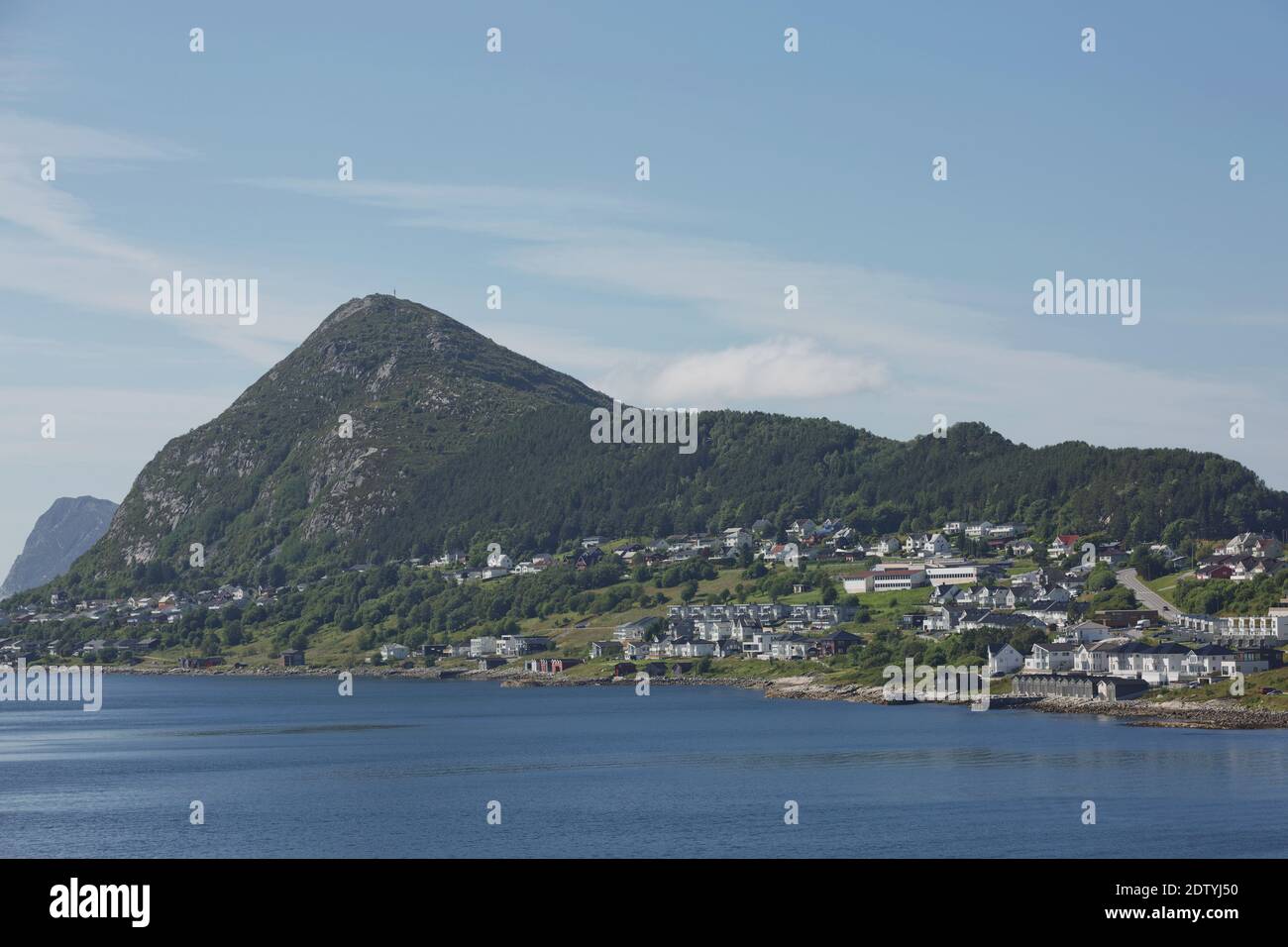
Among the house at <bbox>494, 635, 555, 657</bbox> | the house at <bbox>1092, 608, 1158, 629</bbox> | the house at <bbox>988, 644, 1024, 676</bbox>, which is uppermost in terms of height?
the house at <bbox>1092, 608, 1158, 629</bbox>

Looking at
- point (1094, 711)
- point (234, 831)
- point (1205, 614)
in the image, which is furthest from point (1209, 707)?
point (234, 831)

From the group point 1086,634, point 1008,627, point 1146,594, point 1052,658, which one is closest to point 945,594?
point 1146,594

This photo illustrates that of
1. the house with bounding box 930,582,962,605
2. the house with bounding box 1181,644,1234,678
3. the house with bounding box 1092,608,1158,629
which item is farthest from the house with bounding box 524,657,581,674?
the house with bounding box 1181,644,1234,678

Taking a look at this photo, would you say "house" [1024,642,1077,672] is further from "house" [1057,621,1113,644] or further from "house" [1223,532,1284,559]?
"house" [1223,532,1284,559]

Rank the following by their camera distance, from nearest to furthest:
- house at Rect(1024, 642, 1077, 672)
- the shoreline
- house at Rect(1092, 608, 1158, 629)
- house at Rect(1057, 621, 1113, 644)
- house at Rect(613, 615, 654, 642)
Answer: the shoreline, house at Rect(1024, 642, 1077, 672), house at Rect(1057, 621, 1113, 644), house at Rect(1092, 608, 1158, 629), house at Rect(613, 615, 654, 642)

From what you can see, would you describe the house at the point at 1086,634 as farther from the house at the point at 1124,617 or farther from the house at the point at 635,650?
the house at the point at 635,650

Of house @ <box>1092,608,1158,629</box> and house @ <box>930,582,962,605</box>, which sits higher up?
house @ <box>930,582,962,605</box>

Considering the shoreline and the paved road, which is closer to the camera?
the shoreline
